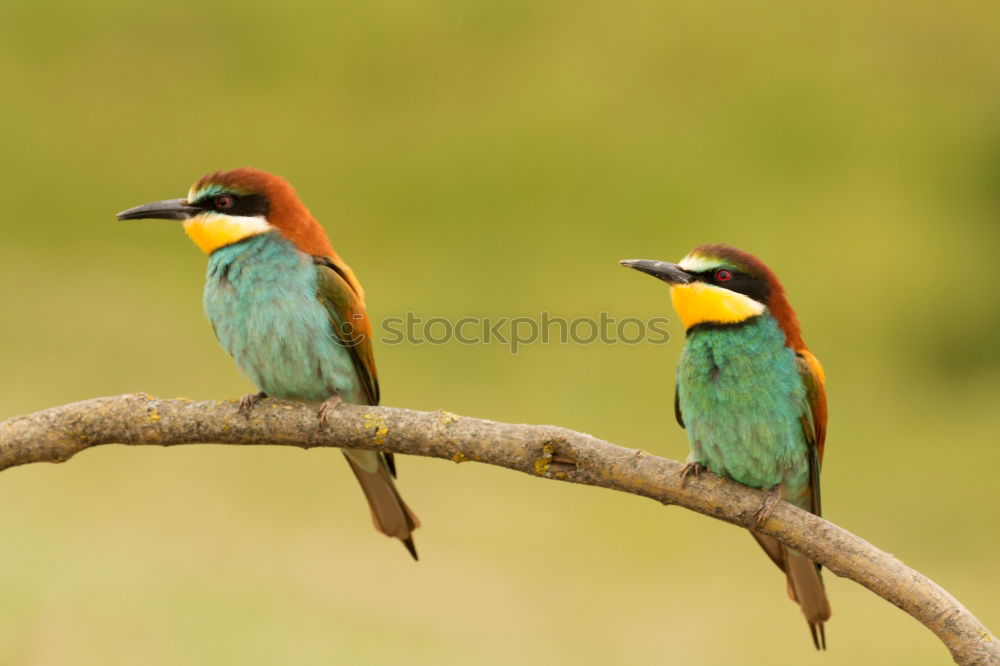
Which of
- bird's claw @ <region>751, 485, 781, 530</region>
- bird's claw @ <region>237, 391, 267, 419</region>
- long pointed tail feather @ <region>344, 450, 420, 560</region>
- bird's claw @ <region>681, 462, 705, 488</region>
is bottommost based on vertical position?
long pointed tail feather @ <region>344, 450, 420, 560</region>

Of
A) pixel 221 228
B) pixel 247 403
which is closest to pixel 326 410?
pixel 247 403

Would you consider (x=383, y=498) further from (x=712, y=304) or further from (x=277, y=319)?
(x=712, y=304)

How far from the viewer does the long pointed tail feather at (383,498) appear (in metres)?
2.63

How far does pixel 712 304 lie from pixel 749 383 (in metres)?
0.22

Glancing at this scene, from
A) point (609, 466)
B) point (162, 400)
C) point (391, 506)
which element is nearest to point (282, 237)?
point (162, 400)

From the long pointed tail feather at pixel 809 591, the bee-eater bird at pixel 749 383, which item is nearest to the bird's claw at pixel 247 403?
the bee-eater bird at pixel 749 383

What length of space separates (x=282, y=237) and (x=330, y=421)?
608 mm

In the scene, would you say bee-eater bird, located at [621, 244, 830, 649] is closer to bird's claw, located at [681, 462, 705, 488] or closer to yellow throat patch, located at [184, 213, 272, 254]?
A: bird's claw, located at [681, 462, 705, 488]

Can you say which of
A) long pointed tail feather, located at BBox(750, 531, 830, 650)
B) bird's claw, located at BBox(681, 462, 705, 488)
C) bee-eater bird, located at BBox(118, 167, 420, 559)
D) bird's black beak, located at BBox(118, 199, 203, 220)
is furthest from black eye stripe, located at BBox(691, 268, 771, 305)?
bird's black beak, located at BBox(118, 199, 203, 220)

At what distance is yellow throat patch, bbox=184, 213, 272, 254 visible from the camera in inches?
99.6

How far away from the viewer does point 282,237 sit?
2.58 m

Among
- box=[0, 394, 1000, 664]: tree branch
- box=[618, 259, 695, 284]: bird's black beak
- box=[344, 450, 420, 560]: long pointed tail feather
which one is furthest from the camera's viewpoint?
box=[344, 450, 420, 560]: long pointed tail feather

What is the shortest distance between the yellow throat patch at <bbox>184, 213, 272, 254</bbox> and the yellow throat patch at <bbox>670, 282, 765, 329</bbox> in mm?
1061

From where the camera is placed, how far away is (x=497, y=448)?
2066mm
